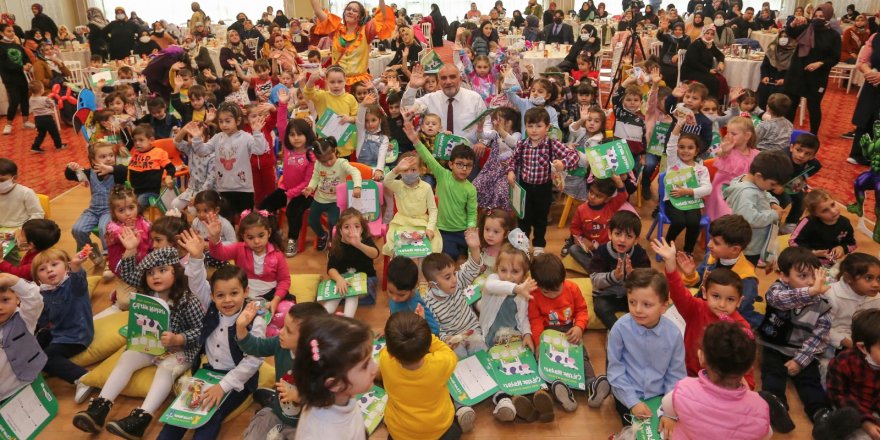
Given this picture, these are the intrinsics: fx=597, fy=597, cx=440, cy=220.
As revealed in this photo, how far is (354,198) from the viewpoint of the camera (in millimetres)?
4410

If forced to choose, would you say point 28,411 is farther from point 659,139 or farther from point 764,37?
point 764,37

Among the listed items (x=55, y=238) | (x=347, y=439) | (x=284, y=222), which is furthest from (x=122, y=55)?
(x=347, y=439)

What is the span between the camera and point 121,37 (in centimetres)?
1107

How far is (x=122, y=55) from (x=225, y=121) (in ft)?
26.7

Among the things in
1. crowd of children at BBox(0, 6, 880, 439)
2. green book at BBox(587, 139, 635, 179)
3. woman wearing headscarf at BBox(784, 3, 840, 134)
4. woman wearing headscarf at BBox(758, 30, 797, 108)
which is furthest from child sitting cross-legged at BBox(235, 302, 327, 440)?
woman wearing headscarf at BBox(758, 30, 797, 108)

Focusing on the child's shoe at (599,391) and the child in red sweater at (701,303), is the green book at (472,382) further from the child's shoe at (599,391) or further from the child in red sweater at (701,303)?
the child in red sweater at (701,303)

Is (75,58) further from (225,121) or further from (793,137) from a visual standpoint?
(793,137)

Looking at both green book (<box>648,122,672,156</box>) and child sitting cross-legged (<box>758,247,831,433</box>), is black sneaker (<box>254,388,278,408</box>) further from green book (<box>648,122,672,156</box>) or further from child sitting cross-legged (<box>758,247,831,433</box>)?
green book (<box>648,122,672,156</box>)

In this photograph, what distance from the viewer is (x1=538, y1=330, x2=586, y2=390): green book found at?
3.14m

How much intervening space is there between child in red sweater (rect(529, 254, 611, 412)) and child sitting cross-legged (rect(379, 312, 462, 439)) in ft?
2.82

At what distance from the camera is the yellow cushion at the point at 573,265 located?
4.49m

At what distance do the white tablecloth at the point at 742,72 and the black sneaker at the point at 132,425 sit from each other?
8.99m

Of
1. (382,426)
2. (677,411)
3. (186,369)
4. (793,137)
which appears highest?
(793,137)

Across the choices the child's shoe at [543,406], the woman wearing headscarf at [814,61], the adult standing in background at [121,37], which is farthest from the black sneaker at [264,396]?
the adult standing in background at [121,37]
